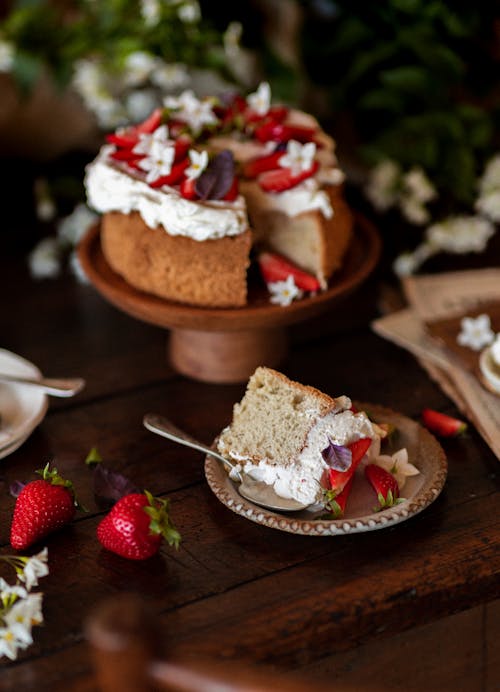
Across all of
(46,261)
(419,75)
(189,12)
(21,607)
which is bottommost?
(46,261)

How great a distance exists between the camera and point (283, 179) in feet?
4.83

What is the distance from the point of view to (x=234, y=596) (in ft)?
3.61

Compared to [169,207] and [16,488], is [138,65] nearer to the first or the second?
[169,207]

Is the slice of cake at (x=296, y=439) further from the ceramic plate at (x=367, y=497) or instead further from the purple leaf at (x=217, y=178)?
the purple leaf at (x=217, y=178)

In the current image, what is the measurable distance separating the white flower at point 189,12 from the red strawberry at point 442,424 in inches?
38.8

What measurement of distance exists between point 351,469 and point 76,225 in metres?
1.12

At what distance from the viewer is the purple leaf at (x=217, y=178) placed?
1.40 meters

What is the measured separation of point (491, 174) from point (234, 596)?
125 centimetres

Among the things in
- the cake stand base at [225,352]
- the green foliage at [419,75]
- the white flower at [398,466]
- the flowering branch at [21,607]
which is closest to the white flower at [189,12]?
the green foliage at [419,75]

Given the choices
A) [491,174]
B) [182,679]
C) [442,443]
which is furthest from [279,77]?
[182,679]

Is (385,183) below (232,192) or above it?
below

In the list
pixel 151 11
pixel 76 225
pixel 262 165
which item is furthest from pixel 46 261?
pixel 262 165

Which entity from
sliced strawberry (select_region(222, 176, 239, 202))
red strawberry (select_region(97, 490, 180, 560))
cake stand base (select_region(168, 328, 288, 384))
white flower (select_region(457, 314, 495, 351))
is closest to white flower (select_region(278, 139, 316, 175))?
sliced strawberry (select_region(222, 176, 239, 202))

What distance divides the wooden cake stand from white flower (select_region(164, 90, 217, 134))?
28 centimetres
